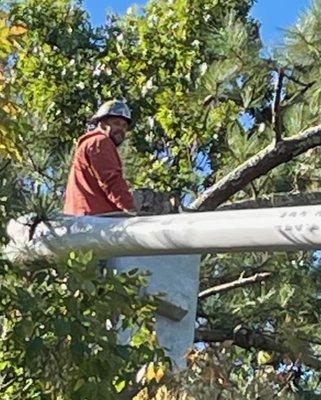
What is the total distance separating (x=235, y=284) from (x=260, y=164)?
149 cm

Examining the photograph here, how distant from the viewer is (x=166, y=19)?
904 cm

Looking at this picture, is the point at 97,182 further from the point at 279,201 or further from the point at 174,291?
the point at 279,201

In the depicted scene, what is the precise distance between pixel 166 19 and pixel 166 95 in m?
1.20

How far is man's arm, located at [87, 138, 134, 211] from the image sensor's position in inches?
171

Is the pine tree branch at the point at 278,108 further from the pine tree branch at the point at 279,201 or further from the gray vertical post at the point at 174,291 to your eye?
the gray vertical post at the point at 174,291

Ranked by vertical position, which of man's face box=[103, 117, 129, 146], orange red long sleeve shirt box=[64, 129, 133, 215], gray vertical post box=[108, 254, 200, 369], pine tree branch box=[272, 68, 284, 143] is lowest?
gray vertical post box=[108, 254, 200, 369]

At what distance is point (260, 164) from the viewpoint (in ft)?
16.3

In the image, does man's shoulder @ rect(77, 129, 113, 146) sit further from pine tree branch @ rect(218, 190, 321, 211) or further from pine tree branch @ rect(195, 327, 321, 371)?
pine tree branch @ rect(195, 327, 321, 371)

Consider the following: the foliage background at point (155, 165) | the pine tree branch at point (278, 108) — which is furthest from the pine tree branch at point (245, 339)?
the pine tree branch at point (278, 108)

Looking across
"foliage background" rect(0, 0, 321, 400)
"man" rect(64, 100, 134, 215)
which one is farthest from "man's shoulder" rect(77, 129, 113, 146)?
"foliage background" rect(0, 0, 321, 400)

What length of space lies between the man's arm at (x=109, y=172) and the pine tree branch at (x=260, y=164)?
1.45ft

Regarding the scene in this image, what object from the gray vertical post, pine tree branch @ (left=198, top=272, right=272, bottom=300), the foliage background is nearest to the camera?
the foliage background

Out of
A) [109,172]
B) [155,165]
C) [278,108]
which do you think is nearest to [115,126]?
[109,172]

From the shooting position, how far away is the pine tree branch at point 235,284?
6.31 metres
